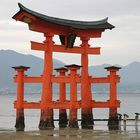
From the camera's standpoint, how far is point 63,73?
32281 mm

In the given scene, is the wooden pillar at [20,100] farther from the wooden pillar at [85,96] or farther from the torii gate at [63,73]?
the wooden pillar at [85,96]

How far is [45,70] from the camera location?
28469 millimetres

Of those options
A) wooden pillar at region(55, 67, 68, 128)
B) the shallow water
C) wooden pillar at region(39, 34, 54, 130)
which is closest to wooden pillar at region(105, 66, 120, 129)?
wooden pillar at region(55, 67, 68, 128)

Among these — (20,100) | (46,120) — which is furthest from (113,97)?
(20,100)

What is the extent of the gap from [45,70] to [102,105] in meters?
4.81

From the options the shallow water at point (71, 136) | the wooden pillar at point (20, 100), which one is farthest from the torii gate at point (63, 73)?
the shallow water at point (71, 136)

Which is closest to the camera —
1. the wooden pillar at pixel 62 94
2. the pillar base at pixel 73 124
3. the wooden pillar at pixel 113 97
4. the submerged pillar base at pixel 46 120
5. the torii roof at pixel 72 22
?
the torii roof at pixel 72 22

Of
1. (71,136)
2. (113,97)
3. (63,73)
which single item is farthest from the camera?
(63,73)

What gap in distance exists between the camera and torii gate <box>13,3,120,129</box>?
91.4 feet

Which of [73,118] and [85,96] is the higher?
[85,96]

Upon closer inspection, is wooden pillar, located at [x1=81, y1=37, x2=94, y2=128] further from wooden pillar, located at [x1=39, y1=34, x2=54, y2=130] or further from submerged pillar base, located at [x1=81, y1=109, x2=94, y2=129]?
wooden pillar, located at [x1=39, y1=34, x2=54, y2=130]

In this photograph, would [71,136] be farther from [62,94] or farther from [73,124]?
[62,94]

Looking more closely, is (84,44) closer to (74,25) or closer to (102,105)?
(74,25)

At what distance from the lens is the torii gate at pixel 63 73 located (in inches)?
1097
